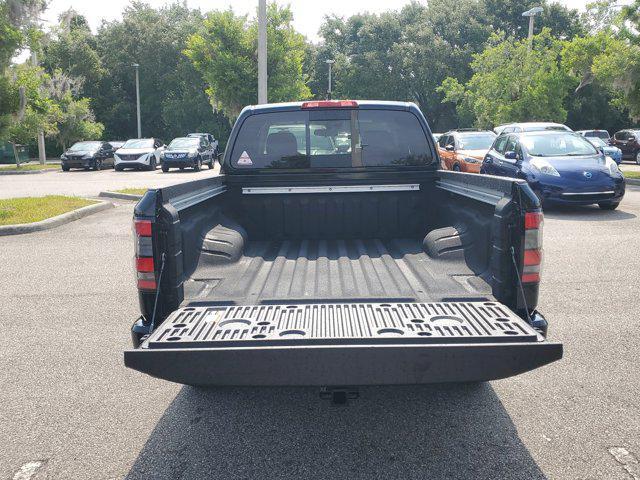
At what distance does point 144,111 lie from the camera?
183 ft

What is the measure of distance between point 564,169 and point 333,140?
28.4 feet

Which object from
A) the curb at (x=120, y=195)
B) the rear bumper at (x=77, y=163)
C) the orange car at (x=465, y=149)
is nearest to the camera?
the curb at (x=120, y=195)

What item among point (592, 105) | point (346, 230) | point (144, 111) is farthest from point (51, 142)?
point (346, 230)

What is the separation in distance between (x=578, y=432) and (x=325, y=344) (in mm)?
1724

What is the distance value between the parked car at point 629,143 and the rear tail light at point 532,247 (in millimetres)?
29276

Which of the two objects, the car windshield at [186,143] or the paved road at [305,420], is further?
the car windshield at [186,143]

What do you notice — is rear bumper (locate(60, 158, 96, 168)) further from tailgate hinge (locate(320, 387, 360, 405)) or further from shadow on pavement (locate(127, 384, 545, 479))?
tailgate hinge (locate(320, 387, 360, 405))

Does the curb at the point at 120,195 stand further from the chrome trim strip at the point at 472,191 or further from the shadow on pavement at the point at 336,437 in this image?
the shadow on pavement at the point at 336,437

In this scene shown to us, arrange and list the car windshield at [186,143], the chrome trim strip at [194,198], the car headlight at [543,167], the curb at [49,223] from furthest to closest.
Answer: the car windshield at [186,143], the car headlight at [543,167], the curb at [49,223], the chrome trim strip at [194,198]

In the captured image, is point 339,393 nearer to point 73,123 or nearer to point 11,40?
point 11,40

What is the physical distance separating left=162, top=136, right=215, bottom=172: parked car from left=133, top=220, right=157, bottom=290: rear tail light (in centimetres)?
2409

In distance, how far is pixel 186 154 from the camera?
87.5 ft

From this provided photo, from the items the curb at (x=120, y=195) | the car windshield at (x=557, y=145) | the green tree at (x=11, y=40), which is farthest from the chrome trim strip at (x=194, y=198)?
the curb at (x=120, y=195)

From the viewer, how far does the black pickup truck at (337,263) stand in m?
2.66
